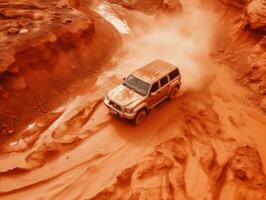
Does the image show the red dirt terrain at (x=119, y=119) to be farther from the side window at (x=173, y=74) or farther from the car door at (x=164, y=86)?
the side window at (x=173, y=74)

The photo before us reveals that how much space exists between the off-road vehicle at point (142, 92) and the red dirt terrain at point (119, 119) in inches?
26.5

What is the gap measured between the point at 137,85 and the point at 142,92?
1.53ft

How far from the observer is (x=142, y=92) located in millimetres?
13312

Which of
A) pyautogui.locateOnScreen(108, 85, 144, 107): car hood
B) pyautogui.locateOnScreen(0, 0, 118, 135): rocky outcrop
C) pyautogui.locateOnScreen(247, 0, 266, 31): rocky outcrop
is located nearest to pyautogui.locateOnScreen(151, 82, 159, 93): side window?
pyautogui.locateOnScreen(108, 85, 144, 107): car hood

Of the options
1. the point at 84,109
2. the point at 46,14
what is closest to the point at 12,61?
the point at 84,109

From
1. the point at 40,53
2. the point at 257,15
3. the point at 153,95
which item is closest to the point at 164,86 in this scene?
the point at 153,95

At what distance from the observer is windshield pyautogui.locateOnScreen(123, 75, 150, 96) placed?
1333 centimetres

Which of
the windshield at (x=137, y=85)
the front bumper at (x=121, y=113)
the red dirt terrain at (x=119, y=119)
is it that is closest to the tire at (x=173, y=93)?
the red dirt terrain at (x=119, y=119)

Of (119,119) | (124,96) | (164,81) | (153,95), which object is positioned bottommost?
(119,119)

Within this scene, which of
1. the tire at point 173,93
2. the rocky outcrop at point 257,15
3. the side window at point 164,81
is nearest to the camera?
the side window at point 164,81

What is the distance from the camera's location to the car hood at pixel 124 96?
1295cm

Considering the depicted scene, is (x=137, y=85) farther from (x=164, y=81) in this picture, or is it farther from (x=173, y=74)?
(x=173, y=74)

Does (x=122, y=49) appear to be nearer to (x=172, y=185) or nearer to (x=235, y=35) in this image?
(x=235, y=35)

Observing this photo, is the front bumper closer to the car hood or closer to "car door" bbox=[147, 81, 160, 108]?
the car hood
